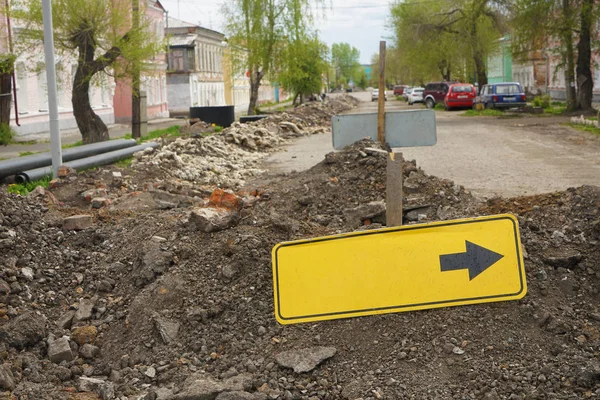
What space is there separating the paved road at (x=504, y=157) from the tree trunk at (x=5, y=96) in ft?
30.5

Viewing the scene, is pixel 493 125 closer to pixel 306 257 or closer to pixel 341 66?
pixel 306 257

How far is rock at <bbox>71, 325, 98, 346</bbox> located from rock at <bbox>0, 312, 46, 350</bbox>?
0.21 m

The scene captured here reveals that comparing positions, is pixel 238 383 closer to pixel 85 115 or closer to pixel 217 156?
pixel 217 156

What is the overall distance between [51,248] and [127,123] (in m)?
33.6

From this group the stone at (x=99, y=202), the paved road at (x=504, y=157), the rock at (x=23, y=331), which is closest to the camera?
the rock at (x=23, y=331)

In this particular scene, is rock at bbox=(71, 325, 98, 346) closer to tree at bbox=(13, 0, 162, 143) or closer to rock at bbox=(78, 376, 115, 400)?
rock at bbox=(78, 376, 115, 400)

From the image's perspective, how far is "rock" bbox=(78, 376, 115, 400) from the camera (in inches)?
177

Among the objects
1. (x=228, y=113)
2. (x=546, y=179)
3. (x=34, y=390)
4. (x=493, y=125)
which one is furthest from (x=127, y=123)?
(x=34, y=390)

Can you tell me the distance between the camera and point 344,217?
7859 mm

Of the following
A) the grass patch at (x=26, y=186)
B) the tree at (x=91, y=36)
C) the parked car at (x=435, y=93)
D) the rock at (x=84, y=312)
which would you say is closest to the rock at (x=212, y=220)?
the rock at (x=84, y=312)

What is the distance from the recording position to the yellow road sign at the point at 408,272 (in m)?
4.53

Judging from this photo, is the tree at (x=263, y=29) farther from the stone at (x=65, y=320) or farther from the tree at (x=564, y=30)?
the stone at (x=65, y=320)

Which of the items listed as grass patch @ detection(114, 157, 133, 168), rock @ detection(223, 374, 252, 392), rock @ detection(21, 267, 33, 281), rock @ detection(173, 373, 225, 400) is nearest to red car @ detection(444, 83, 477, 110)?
grass patch @ detection(114, 157, 133, 168)

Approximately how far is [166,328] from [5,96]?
2199 centimetres
